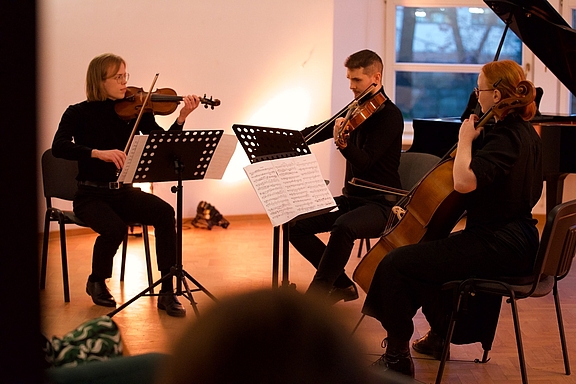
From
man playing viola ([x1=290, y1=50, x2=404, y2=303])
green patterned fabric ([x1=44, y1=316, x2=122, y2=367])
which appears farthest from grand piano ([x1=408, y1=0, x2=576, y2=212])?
green patterned fabric ([x1=44, y1=316, x2=122, y2=367])

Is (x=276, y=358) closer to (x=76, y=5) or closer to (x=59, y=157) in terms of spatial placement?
(x=59, y=157)

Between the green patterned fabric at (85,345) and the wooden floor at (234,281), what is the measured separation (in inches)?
10.4

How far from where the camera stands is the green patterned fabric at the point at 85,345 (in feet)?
4.05

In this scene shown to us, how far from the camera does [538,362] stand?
8.99 feet

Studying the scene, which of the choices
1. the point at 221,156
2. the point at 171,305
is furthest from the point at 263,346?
the point at 171,305

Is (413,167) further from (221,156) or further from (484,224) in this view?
(484,224)

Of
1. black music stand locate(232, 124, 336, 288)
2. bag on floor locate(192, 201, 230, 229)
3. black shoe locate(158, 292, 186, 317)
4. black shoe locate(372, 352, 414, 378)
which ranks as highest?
black music stand locate(232, 124, 336, 288)

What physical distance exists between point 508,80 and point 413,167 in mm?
1125

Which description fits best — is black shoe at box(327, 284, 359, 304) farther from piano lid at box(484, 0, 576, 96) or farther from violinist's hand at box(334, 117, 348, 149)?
piano lid at box(484, 0, 576, 96)

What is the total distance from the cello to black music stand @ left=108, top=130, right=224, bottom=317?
755mm

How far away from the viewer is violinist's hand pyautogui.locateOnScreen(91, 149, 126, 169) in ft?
10.4

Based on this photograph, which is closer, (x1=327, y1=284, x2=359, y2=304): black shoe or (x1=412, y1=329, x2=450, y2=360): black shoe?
(x1=412, y1=329, x2=450, y2=360): black shoe

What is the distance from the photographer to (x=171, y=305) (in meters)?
3.36

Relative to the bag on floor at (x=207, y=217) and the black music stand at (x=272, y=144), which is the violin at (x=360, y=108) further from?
the bag on floor at (x=207, y=217)
